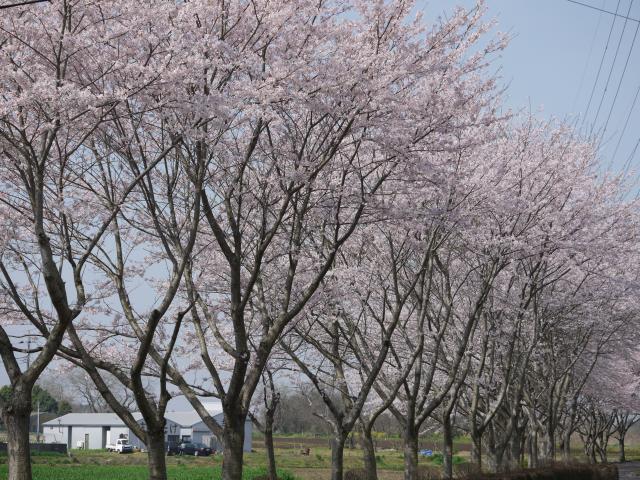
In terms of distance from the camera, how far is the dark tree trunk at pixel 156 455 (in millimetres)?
9164

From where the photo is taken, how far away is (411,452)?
14.7 m

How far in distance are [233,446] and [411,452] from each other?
5928mm

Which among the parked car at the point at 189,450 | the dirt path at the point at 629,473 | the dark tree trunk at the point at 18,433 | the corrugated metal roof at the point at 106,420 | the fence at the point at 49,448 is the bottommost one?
the dirt path at the point at 629,473

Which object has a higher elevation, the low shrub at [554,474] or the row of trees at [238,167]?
the row of trees at [238,167]

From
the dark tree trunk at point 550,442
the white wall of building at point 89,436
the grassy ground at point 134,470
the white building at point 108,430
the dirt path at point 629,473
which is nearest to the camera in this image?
the dark tree trunk at point 550,442

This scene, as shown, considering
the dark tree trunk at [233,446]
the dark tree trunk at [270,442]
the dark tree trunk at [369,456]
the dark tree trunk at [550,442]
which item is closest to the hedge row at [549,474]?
the dark tree trunk at [369,456]

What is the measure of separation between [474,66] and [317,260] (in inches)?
174

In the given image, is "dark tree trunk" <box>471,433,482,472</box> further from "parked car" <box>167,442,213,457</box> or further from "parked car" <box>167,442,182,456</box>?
"parked car" <box>167,442,182,456</box>

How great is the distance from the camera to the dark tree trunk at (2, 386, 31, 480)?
8422mm

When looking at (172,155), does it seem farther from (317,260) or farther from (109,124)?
(317,260)

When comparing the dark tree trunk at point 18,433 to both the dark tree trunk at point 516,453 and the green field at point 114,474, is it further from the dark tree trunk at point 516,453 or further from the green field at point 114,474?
the green field at point 114,474

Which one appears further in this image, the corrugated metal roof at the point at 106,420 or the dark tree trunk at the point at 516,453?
the corrugated metal roof at the point at 106,420

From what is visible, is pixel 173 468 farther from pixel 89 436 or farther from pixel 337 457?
pixel 89 436

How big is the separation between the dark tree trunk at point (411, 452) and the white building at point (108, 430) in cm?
5564
